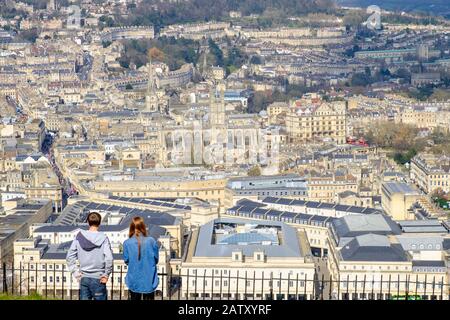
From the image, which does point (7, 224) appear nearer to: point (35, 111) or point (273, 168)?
point (273, 168)

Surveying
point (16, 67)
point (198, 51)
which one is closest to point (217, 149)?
point (16, 67)

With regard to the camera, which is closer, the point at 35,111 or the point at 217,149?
the point at 217,149

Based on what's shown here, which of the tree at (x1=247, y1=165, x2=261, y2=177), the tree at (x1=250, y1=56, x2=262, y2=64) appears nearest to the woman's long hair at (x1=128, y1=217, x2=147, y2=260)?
the tree at (x1=247, y1=165, x2=261, y2=177)

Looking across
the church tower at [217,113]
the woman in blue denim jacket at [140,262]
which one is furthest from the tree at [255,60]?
the woman in blue denim jacket at [140,262]

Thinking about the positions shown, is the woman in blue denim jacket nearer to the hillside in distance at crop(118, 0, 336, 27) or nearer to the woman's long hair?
the woman's long hair

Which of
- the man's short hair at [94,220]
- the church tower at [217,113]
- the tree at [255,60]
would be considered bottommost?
the tree at [255,60]

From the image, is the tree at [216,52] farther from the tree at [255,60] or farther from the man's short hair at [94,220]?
the man's short hair at [94,220]

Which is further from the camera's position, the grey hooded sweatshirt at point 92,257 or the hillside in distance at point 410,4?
the hillside in distance at point 410,4

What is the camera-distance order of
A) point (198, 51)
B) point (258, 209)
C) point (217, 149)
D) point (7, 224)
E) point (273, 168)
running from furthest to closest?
point (198, 51) < point (217, 149) < point (273, 168) < point (258, 209) < point (7, 224)

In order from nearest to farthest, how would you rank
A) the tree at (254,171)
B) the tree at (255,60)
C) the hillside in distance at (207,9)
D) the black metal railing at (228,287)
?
the black metal railing at (228,287) → the tree at (254,171) → the tree at (255,60) → the hillside in distance at (207,9)
